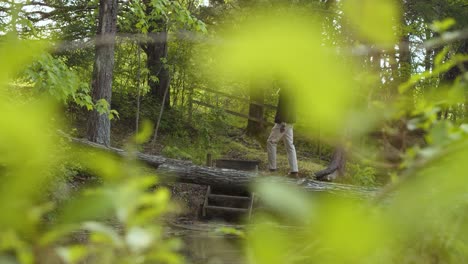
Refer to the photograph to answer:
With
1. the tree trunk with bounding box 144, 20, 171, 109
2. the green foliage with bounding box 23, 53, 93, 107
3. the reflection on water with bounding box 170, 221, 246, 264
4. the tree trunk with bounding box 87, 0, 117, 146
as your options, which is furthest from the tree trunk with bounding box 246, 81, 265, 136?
the green foliage with bounding box 23, 53, 93, 107

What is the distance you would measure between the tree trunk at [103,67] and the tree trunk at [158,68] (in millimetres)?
2840

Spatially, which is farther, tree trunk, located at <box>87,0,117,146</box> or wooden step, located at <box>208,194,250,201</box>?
tree trunk, located at <box>87,0,117,146</box>

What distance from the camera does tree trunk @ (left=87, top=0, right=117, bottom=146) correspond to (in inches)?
316

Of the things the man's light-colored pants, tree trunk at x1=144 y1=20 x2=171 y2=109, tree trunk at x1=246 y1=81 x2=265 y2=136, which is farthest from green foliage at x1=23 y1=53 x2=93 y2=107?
tree trunk at x1=246 y1=81 x2=265 y2=136

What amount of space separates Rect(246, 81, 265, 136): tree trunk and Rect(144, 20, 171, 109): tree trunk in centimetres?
246

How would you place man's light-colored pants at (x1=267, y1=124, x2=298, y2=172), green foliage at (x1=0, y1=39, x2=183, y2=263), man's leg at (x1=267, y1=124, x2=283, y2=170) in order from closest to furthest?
green foliage at (x1=0, y1=39, x2=183, y2=263) → man's light-colored pants at (x1=267, y1=124, x2=298, y2=172) → man's leg at (x1=267, y1=124, x2=283, y2=170)

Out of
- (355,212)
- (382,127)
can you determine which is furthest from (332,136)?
(355,212)

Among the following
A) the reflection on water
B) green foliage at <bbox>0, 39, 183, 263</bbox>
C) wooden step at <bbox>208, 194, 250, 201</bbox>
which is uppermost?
green foliage at <bbox>0, 39, 183, 263</bbox>

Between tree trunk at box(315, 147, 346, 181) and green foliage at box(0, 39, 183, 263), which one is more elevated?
green foliage at box(0, 39, 183, 263)

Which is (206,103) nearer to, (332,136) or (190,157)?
(190,157)

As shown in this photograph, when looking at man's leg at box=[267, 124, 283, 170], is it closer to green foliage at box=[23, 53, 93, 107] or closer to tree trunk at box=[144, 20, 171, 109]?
tree trunk at box=[144, 20, 171, 109]

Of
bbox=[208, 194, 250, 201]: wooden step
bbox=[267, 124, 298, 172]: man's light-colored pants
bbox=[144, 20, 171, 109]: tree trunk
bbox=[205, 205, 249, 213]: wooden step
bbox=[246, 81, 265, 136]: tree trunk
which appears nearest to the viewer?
bbox=[205, 205, 249, 213]: wooden step

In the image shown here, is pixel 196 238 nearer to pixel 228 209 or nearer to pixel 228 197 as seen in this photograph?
pixel 228 209

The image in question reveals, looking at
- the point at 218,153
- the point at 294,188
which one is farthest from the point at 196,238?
the point at 294,188
